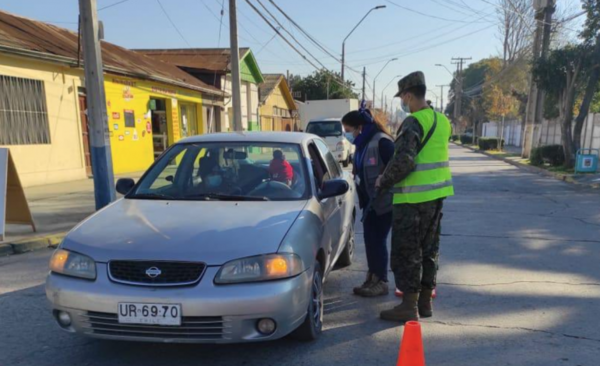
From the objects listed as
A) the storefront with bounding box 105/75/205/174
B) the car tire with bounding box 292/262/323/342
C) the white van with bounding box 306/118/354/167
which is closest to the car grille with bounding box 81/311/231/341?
the car tire with bounding box 292/262/323/342

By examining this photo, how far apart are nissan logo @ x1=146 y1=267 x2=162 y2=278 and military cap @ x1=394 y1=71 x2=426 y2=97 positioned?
231cm

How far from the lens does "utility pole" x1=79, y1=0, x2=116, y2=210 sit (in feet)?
23.8

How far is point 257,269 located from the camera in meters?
2.81

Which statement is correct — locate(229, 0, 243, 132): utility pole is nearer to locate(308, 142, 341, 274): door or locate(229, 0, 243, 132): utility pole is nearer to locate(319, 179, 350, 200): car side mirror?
locate(308, 142, 341, 274): door

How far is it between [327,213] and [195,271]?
150 cm

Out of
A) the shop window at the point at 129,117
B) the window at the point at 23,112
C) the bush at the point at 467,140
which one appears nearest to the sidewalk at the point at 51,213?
the window at the point at 23,112

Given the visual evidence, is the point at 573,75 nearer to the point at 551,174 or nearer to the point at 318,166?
the point at 551,174

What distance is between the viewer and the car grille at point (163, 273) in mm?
2746

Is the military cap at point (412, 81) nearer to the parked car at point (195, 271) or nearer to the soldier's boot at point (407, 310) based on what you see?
the parked car at point (195, 271)

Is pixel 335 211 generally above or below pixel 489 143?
above

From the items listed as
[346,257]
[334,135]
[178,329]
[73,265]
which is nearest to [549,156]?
[334,135]

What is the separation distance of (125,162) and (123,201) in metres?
11.5

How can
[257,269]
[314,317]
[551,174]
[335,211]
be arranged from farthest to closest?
[551,174] < [335,211] < [314,317] < [257,269]

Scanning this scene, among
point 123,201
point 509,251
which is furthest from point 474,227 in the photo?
point 123,201
